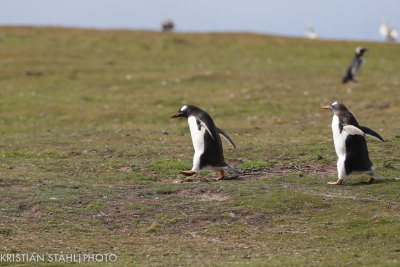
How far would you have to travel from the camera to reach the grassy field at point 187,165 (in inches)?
357

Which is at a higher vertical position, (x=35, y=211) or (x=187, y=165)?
(x=187, y=165)

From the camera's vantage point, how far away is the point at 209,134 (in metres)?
12.9

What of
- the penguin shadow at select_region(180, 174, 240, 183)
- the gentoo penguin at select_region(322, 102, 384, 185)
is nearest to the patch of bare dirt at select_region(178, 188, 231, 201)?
the penguin shadow at select_region(180, 174, 240, 183)

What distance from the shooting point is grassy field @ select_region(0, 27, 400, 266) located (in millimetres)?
9078

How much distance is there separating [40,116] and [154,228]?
50.3 ft

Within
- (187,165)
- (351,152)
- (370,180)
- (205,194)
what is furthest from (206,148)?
(370,180)

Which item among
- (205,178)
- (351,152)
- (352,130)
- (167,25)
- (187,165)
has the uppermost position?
(167,25)

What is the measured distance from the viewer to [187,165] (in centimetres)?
1407

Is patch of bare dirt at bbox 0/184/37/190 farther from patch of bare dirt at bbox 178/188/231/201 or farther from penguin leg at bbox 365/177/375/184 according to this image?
penguin leg at bbox 365/177/375/184

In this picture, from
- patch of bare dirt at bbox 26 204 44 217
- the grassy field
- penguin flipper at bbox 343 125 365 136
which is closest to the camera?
the grassy field

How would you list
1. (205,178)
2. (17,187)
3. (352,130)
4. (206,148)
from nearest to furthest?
1. (352,130)
2. (17,187)
3. (206,148)
4. (205,178)

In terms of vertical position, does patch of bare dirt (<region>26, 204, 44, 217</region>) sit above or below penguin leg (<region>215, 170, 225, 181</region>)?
below

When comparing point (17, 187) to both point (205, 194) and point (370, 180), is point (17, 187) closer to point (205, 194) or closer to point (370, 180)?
point (205, 194)

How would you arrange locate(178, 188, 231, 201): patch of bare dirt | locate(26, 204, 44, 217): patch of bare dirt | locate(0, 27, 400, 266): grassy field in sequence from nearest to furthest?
locate(0, 27, 400, 266): grassy field, locate(26, 204, 44, 217): patch of bare dirt, locate(178, 188, 231, 201): patch of bare dirt
